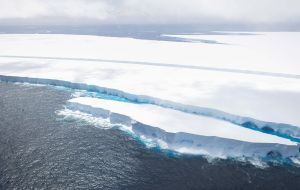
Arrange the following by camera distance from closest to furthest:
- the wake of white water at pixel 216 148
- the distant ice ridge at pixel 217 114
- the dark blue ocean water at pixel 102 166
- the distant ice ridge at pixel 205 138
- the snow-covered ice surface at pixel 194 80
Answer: the dark blue ocean water at pixel 102 166
the wake of white water at pixel 216 148
the distant ice ridge at pixel 205 138
the distant ice ridge at pixel 217 114
the snow-covered ice surface at pixel 194 80

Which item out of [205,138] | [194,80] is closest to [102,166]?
[205,138]

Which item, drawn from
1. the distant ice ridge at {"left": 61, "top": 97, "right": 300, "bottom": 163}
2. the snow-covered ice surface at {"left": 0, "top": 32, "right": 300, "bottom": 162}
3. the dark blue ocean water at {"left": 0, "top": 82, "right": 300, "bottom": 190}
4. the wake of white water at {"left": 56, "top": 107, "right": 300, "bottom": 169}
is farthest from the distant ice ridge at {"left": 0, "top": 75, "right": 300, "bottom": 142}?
the dark blue ocean water at {"left": 0, "top": 82, "right": 300, "bottom": 190}

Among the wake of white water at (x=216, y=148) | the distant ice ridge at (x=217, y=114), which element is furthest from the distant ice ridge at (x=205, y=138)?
the distant ice ridge at (x=217, y=114)

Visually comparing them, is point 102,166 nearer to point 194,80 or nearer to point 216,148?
point 216,148

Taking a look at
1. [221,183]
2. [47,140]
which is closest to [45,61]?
[47,140]

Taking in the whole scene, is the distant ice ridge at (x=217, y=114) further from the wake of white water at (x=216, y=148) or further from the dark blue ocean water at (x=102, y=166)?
the dark blue ocean water at (x=102, y=166)

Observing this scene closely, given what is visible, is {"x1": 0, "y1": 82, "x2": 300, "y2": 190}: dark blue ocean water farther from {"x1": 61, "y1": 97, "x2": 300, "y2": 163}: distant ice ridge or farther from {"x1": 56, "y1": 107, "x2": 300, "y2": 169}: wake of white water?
{"x1": 61, "y1": 97, "x2": 300, "y2": 163}: distant ice ridge

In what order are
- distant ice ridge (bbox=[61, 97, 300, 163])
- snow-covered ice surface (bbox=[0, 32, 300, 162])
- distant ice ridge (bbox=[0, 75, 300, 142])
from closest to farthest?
distant ice ridge (bbox=[61, 97, 300, 163]) < distant ice ridge (bbox=[0, 75, 300, 142]) < snow-covered ice surface (bbox=[0, 32, 300, 162])
